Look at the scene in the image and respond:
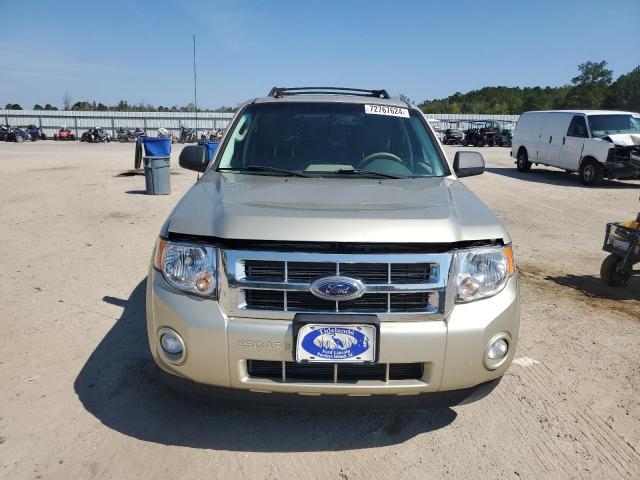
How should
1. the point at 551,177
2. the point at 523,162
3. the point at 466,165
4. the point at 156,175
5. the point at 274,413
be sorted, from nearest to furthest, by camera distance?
the point at 274,413 → the point at 466,165 → the point at 156,175 → the point at 551,177 → the point at 523,162

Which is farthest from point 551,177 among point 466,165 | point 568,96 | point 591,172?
point 568,96

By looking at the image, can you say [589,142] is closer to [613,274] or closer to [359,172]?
[613,274]

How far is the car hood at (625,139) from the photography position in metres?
13.6

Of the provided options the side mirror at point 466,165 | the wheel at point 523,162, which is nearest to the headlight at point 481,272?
the side mirror at point 466,165

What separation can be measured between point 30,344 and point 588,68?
110 meters

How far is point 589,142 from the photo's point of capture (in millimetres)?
14352

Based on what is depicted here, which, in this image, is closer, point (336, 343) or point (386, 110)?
point (336, 343)

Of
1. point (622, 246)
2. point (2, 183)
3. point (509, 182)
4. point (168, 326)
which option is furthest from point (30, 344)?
point (509, 182)

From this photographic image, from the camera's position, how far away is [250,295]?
230cm

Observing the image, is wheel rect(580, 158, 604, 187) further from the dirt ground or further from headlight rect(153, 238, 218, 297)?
headlight rect(153, 238, 218, 297)

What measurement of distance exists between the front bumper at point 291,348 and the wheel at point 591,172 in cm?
1367

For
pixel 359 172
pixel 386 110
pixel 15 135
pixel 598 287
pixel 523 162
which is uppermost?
pixel 386 110

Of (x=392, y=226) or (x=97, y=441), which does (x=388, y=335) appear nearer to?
(x=392, y=226)

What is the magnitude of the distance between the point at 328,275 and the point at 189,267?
A: 67 centimetres
